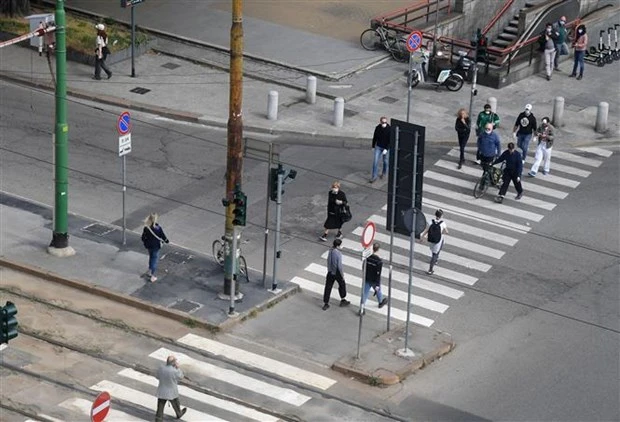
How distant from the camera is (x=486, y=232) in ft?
116

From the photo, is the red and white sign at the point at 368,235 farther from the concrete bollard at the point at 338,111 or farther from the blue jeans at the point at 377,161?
the concrete bollard at the point at 338,111

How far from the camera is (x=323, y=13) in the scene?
49.8m

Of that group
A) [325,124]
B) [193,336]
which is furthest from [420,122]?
[193,336]

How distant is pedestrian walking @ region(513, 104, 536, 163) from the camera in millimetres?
38688

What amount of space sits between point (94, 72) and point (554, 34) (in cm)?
1298

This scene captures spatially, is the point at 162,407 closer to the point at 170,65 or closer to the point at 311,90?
the point at 311,90

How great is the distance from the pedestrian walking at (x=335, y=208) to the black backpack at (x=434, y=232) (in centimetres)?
213

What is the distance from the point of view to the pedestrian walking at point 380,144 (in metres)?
36.7

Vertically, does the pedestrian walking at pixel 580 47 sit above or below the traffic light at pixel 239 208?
below

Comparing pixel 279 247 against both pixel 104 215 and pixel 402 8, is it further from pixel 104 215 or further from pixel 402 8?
pixel 402 8

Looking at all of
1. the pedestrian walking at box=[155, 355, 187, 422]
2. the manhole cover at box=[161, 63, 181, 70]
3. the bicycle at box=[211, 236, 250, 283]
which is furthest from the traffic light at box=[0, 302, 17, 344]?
the manhole cover at box=[161, 63, 181, 70]

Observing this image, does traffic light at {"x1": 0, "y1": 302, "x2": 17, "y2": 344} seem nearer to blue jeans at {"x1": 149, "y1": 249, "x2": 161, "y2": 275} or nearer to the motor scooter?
blue jeans at {"x1": 149, "y1": 249, "x2": 161, "y2": 275}

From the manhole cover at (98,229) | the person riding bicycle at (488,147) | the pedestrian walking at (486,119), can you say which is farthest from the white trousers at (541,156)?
the manhole cover at (98,229)

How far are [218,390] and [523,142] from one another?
13.6 metres
